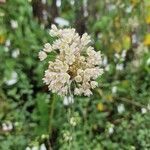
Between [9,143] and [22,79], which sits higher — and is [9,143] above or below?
below

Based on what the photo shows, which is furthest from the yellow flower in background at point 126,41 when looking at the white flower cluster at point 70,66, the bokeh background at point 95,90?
the white flower cluster at point 70,66

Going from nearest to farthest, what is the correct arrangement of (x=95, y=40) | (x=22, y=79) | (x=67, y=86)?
(x=67, y=86) → (x=22, y=79) → (x=95, y=40)

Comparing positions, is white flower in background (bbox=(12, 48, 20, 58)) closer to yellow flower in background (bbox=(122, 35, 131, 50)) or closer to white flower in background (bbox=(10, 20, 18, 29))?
white flower in background (bbox=(10, 20, 18, 29))

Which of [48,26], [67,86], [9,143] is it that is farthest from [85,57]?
[48,26]

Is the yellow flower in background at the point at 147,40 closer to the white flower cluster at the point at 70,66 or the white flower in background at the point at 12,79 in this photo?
the white flower in background at the point at 12,79

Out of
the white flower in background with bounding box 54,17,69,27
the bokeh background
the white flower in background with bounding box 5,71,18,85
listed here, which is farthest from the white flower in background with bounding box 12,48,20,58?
the white flower in background with bounding box 54,17,69,27

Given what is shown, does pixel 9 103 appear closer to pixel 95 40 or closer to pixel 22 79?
pixel 22 79
